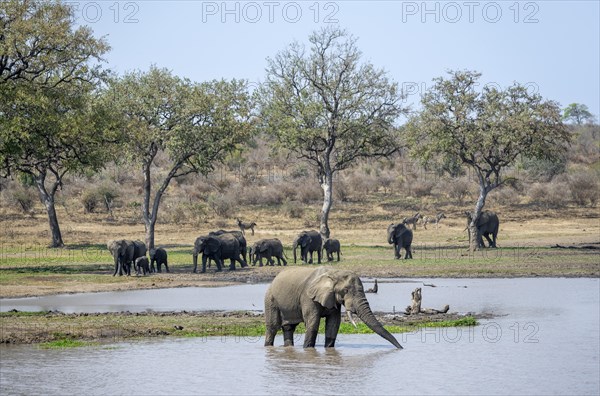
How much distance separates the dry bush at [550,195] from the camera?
62906 mm

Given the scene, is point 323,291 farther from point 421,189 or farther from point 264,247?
point 421,189

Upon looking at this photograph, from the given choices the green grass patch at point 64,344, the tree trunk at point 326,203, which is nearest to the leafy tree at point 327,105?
the tree trunk at point 326,203

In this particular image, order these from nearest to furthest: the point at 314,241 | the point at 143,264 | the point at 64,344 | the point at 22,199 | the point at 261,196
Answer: the point at 64,344
the point at 143,264
the point at 314,241
the point at 22,199
the point at 261,196

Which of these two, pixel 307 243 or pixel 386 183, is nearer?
pixel 307 243

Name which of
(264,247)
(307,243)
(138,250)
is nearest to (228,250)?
(264,247)

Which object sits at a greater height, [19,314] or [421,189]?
[421,189]

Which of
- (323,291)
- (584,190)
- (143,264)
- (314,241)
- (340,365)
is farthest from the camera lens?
(584,190)

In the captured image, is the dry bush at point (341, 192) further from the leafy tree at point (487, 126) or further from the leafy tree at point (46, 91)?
the leafy tree at point (46, 91)

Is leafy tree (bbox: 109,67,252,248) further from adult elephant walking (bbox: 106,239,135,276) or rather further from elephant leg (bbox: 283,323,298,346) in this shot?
elephant leg (bbox: 283,323,298,346)

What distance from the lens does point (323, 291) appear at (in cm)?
1850

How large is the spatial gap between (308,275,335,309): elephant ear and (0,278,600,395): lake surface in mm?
1261

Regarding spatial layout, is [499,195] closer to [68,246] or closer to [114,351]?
[68,246]

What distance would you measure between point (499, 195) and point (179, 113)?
2767 centimetres

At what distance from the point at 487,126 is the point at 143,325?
28.8 meters
